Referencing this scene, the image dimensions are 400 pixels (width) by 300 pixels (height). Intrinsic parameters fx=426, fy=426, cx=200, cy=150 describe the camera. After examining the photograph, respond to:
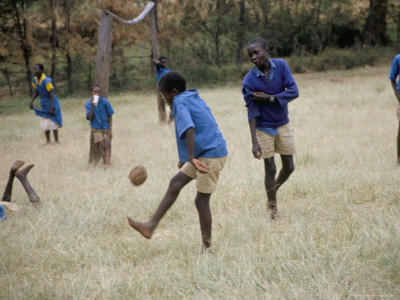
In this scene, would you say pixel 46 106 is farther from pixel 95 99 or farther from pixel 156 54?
pixel 156 54

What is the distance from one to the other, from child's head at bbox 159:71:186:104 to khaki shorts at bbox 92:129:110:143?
4532 millimetres

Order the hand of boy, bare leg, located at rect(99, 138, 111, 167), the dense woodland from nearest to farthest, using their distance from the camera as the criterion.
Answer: the hand of boy < bare leg, located at rect(99, 138, 111, 167) < the dense woodland

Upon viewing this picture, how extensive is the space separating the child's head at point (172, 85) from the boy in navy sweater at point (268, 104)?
0.94 m

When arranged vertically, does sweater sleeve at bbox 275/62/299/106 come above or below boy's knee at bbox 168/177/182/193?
above

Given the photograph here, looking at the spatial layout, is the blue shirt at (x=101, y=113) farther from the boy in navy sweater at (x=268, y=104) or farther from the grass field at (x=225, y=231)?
the boy in navy sweater at (x=268, y=104)

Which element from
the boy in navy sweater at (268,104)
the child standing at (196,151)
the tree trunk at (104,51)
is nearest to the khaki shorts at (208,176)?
the child standing at (196,151)

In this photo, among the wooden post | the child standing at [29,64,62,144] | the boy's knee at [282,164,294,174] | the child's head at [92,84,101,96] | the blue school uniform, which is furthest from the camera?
the wooden post

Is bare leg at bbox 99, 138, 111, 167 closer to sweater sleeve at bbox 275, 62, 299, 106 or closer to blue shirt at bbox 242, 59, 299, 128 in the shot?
blue shirt at bbox 242, 59, 299, 128

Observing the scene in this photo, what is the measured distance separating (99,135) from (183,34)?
20.0 metres

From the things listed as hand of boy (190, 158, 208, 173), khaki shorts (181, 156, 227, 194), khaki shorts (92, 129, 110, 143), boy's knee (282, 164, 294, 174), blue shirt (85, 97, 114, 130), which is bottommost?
khaki shorts (92, 129, 110, 143)

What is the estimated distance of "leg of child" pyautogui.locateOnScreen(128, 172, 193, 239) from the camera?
11.7ft

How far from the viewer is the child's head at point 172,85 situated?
359 centimetres

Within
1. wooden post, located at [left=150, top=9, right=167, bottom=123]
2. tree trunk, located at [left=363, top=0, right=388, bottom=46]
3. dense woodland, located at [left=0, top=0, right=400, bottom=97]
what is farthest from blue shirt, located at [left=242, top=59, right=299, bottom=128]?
tree trunk, located at [left=363, top=0, right=388, bottom=46]

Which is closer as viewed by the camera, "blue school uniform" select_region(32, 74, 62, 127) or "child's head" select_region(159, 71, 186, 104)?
A: "child's head" select_region(159, 71, 186, 104)
